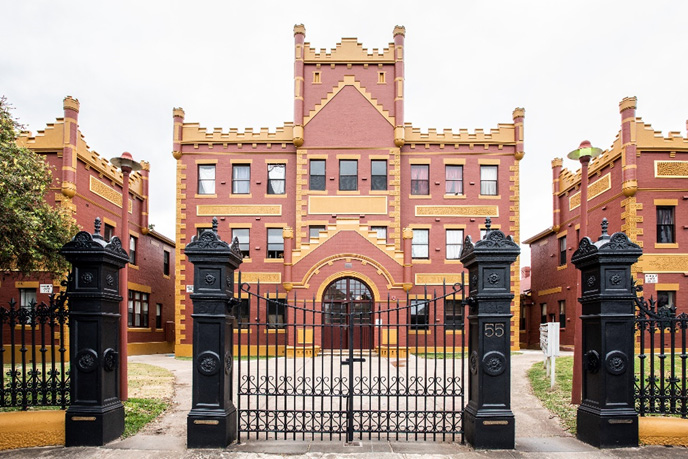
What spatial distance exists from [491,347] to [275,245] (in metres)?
20.7

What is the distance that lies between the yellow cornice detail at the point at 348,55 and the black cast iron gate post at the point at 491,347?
21.8m

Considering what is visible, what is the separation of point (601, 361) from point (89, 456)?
24.2 ft

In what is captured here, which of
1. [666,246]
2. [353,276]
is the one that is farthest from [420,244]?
[666,246]

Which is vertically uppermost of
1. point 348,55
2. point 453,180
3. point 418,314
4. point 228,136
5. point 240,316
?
point 348,55

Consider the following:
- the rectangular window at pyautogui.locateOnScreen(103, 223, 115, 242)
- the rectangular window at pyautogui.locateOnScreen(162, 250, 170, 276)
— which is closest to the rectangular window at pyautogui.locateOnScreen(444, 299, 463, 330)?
the rectangular window at pyautogui.locateOnScreen(103, 223, 115, 242)

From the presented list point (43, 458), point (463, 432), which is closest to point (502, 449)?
point (463, 432)

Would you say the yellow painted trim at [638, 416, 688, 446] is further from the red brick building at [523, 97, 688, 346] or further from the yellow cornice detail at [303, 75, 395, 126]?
the yellow cornice detail at [303, 75, 395, 126]

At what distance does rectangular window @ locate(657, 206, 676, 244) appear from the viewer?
23.7 m

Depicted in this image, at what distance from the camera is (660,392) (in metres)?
7.88

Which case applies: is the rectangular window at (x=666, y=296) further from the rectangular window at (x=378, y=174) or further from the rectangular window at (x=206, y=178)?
the rectangular window at (x=206, y=178)

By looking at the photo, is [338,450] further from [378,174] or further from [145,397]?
[378,174]

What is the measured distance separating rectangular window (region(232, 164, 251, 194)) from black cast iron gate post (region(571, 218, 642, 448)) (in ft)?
72.1

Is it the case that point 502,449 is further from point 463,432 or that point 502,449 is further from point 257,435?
point 257,435

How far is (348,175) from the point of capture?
90.0ft
